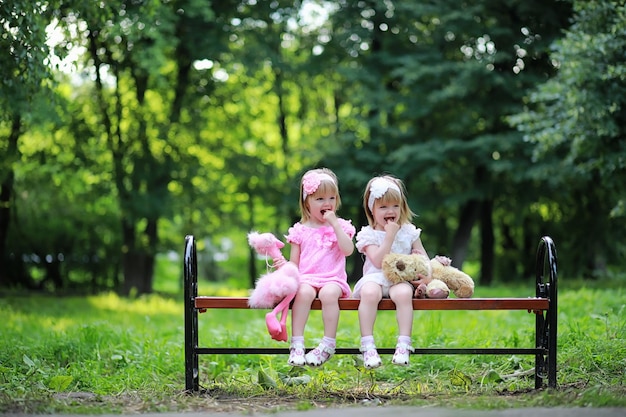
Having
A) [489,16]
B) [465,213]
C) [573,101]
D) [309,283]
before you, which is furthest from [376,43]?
[309,283]

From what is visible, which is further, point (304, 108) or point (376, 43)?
point (304, 108)

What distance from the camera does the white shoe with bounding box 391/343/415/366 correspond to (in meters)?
4.85

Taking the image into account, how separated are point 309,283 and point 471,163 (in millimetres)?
13254

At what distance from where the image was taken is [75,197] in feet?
62.7

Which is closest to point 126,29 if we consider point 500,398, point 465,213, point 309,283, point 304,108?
point 309,283

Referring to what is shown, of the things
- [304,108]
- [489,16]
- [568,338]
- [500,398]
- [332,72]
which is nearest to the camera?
[500,398]

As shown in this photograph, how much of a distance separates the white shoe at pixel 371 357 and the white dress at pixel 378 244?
0.41 metres

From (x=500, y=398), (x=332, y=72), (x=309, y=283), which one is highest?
(x=332, y=72)

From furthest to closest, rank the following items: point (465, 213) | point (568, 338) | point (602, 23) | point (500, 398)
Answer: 1. point (465, 213)
2. point (602, 23)
3. point (568, 338)
4. point (500, 398)

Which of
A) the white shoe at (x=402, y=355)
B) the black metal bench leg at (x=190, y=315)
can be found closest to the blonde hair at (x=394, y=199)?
the white shoe at (x=402, y=355)

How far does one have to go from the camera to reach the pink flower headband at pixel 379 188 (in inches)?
211

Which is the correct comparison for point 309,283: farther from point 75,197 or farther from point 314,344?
point 75,197

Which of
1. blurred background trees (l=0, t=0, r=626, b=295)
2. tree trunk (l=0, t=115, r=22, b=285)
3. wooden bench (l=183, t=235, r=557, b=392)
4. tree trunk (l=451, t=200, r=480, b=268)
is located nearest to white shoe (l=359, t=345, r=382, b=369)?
wooden bench (l=183, t=235, r=557, b=392)

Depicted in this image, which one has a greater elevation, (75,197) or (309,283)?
(75,197)
